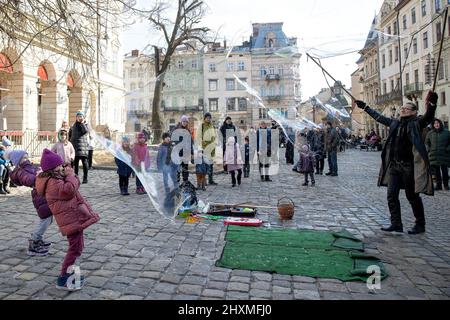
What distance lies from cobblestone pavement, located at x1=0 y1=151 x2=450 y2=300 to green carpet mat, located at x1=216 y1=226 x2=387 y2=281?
6.3 inches

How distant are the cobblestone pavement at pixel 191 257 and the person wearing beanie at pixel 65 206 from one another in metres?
0.31

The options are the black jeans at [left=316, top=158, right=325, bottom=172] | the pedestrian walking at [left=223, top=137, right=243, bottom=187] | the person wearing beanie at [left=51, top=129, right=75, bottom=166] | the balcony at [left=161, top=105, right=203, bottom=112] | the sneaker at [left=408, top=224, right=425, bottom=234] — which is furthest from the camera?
the black jeans at [left=316, top=158, right=325, bottom=172]

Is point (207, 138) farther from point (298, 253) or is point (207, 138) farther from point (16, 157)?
point (298, 253)

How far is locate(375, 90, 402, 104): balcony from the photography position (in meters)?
42.8

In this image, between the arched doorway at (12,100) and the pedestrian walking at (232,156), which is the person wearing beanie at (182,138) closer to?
the pedestrian walking at (232,156)

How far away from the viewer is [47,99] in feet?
84.9

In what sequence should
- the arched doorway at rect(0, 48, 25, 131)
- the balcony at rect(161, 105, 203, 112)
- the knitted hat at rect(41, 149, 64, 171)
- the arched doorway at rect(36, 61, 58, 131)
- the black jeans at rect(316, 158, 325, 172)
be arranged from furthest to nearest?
1. the arched doorway at rect(36, 61, 58, 131)
2. the arched doorway at rect(0, 48, 25, 131)
3. the black jeans at rect(316, 158, 325, 172)
4. the balcony at rect(161, 105, 203, 112)
5. the knitted hat at rect(41, 149, 64, 171)

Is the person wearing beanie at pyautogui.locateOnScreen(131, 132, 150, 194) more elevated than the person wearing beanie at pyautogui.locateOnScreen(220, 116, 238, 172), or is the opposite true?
the person wearing beanie at pyautogui.locateOnScreen(220, 116, 238, 172)

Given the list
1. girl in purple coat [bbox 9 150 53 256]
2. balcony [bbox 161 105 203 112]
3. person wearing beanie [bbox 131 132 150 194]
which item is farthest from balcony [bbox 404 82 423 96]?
girl in purple coat [bbox 9 150 53 256]

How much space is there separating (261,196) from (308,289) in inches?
224

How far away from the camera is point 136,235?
217 inches

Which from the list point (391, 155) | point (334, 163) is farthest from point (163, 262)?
point (334, 163)

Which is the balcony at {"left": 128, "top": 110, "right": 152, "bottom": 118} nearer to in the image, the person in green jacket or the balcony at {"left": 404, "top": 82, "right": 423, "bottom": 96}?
the person in green jacket
